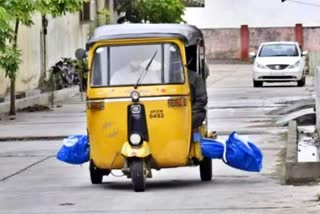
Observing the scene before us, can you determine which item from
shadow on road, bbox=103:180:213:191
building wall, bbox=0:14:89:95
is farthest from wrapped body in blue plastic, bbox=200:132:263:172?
building wall, bbox=0:14:89:95

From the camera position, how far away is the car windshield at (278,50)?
4045 centimetres

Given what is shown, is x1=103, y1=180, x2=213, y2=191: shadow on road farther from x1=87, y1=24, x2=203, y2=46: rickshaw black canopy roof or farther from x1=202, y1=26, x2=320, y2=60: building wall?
x1=202, y1=26, x2=320, y2=60: building wall

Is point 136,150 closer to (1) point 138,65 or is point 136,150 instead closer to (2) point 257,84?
(1) point 138,65

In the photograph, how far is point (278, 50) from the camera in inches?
1607

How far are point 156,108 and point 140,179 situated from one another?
3.09 ft

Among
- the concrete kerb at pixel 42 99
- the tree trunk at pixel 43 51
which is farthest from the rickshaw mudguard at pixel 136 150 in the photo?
the tree trunk at pixel 43 51

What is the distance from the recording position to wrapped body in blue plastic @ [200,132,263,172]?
14117mm

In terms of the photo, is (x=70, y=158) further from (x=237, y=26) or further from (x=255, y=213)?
(x=237, y=26)

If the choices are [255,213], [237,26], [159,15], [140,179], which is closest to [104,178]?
[140,179]

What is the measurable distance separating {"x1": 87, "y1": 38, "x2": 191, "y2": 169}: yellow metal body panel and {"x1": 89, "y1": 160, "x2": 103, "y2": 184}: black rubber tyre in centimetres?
63

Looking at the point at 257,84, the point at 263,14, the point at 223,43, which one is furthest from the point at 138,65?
the point at 263,14

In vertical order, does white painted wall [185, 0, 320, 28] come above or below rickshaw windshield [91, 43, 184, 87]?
above

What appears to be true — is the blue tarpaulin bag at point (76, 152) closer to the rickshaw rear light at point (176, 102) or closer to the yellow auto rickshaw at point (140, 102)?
the yellow auto rickshaw at point (140, 102)

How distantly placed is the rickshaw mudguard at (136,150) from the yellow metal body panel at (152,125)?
0.09 metres
